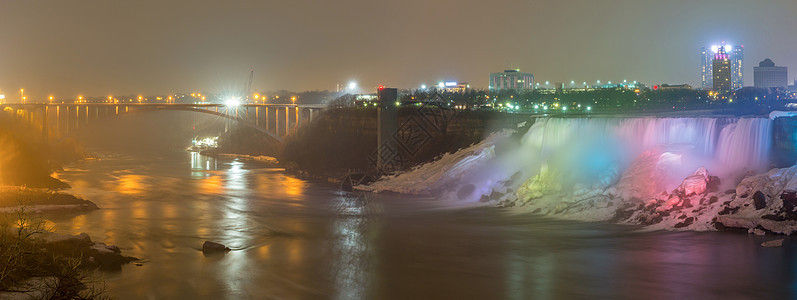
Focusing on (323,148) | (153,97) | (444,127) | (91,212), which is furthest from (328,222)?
(153,97)

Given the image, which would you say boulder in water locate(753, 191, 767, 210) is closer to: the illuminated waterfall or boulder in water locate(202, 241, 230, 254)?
the illuminated waterfall

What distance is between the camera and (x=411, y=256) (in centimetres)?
2141

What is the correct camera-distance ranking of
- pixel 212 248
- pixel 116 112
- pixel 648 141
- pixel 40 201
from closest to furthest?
pixel 212 248
pixel 40 201
pixel 648 141
pixel 116 112

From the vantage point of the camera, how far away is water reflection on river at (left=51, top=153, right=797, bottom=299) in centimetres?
1728

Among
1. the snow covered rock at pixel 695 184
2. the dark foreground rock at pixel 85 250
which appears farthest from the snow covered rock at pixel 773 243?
the dark foreground rock at pixel 85 250

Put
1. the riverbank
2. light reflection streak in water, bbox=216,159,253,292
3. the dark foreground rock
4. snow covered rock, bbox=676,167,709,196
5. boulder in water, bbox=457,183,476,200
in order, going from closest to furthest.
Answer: the dark foreground rock → light reflection streak in water, bbox=216,159,253,292 → snow covered rock, bbox=676,167,709,196 → the riverbank → boulder in water, bbox=457,183,476,200

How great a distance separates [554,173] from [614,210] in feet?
19.1

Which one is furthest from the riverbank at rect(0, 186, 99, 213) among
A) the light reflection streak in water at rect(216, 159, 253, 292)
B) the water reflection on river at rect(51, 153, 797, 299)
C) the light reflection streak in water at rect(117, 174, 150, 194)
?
the light reflection streak in water at rect(117, 174, 150, 194)

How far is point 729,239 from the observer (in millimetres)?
21688

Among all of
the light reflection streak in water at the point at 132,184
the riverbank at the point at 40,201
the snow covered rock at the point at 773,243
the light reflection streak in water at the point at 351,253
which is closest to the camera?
the light reflection streak in water at the point at 351,253

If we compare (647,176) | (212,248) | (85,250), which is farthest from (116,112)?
(647,176)

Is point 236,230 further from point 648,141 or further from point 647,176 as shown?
point 648,141

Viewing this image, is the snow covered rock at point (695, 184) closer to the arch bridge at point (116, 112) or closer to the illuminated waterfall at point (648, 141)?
the illuminated waterfall at point (648, 141)

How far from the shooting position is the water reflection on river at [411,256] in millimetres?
17281
